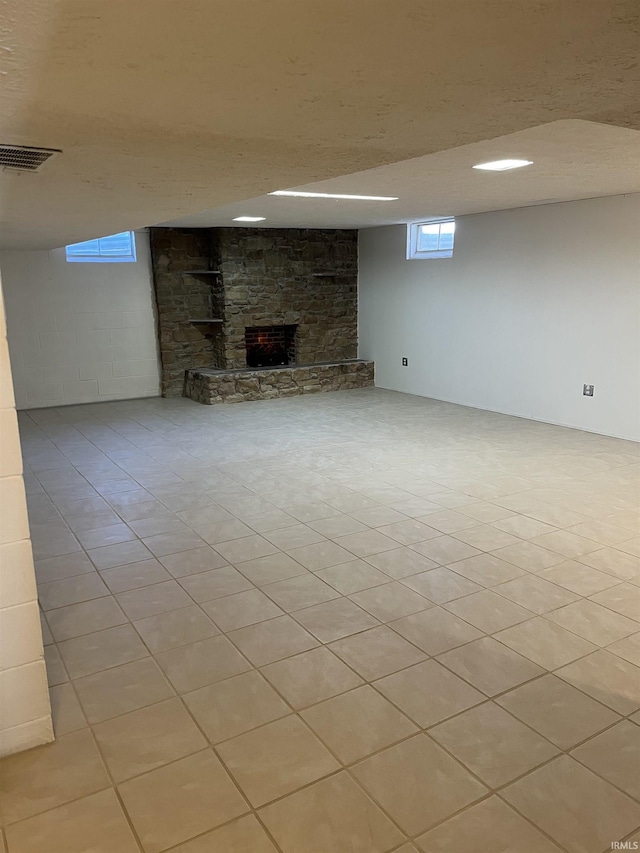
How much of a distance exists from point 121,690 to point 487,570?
177 cm

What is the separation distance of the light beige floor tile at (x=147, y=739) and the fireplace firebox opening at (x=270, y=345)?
631 centimetres

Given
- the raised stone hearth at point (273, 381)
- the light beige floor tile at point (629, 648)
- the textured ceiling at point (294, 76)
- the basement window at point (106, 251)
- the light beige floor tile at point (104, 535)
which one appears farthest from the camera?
the raised stone hearth at point (273, 381)

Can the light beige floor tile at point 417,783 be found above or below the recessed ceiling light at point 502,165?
below

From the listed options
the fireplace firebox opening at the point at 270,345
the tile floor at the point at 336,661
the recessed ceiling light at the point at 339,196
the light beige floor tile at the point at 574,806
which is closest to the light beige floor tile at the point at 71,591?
the tile floor at the point at 336,661

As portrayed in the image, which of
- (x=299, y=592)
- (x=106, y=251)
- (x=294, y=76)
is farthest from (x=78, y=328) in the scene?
(x=294, y=76)

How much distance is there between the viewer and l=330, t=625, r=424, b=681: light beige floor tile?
7.48 feet

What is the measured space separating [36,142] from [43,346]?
18.9ft

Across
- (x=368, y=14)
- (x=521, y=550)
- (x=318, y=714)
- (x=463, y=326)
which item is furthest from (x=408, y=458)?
→ (x=368, y=14)

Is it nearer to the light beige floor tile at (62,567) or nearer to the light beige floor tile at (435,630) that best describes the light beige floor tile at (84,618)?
the light beige floor tile at (62,567)

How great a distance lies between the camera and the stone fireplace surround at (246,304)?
24.6 ft

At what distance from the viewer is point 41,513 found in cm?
386

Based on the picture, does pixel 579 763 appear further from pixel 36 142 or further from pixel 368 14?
pixel 36 142

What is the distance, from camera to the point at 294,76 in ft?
Result: 4.13

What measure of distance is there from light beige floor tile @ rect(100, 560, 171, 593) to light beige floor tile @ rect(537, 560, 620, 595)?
187 centimetres
